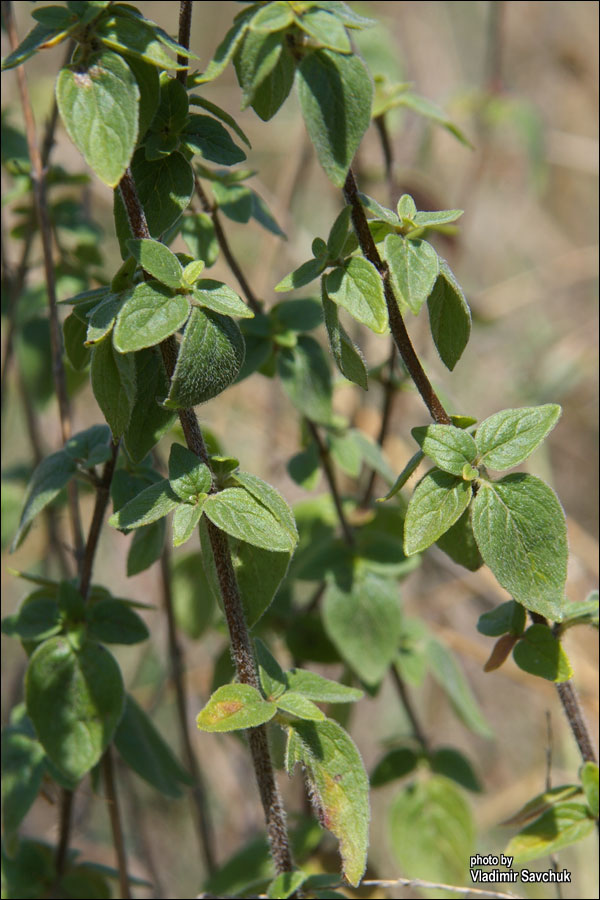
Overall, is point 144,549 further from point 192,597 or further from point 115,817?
point 192,597

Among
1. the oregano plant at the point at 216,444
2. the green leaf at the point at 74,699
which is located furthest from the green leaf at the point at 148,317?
the green leaf at the point at 74,699

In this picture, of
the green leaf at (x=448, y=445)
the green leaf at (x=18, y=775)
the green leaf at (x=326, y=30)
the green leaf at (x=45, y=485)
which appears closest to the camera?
the green leaf at (x=326, y=30)

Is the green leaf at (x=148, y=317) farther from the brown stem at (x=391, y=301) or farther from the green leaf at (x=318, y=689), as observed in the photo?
the green leaf at (x=318, y=689)

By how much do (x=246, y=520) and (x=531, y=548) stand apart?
0.61 ft

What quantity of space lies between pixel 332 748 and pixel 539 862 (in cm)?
115

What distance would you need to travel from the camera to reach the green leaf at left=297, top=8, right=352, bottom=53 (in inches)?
20.0

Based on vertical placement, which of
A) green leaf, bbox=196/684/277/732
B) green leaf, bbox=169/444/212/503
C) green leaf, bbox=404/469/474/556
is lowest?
green leaf, bbox=196/684/277/732

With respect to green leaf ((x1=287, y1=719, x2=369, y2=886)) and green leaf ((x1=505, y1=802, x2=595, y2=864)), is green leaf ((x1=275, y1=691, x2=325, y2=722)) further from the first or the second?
green leaf ((x1=505, y1=802, x2=595, y2=864))

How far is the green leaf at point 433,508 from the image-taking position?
0.60 metres

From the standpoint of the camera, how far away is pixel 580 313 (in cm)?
238

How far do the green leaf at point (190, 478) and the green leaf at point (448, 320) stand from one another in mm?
178

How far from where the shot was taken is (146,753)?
87cm

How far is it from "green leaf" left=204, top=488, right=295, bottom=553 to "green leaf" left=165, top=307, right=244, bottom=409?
67 mm

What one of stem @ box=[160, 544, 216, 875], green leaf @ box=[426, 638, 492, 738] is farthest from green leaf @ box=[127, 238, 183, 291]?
green leaf @ box=[426, 638, 492, 738]
